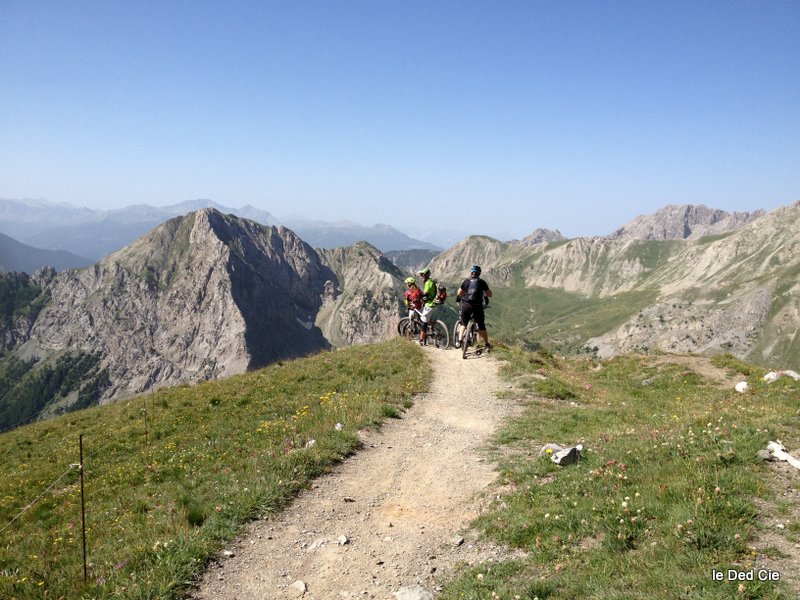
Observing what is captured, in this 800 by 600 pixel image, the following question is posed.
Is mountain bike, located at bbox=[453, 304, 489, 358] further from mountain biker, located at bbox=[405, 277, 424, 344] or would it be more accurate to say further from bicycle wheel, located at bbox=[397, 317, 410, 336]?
Answer: bicycle wheel, located at bbox=[397, 317, 410, 336]

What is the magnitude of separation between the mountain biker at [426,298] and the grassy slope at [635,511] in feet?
43.1

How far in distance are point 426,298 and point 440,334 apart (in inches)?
118

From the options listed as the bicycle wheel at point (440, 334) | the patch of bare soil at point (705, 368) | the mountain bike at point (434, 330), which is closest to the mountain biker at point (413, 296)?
the mountain bike at point (434, 330)

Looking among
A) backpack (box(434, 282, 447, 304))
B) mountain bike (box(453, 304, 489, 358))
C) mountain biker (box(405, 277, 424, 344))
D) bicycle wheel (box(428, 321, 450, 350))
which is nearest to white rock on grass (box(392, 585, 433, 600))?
mountain bike (box(453, 304, 489, 358))

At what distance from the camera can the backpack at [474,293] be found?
24.1 meters

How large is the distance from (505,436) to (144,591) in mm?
10474

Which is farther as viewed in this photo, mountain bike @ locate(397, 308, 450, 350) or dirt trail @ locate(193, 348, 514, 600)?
mountain bike @ locate(397, 308, 450, 350)

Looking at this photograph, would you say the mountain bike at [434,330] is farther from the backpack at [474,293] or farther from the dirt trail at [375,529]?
A: the dirt trail at [375,529]

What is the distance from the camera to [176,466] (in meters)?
15.7

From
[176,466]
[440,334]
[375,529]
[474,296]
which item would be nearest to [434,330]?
[440,334]

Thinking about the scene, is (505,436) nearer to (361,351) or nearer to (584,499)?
(584,499)

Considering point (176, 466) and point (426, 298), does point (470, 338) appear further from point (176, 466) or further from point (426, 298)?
point (176, 466)

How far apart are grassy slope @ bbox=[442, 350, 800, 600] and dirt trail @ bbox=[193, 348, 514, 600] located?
0.87 metres

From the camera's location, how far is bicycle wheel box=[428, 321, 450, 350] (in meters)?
29.8
